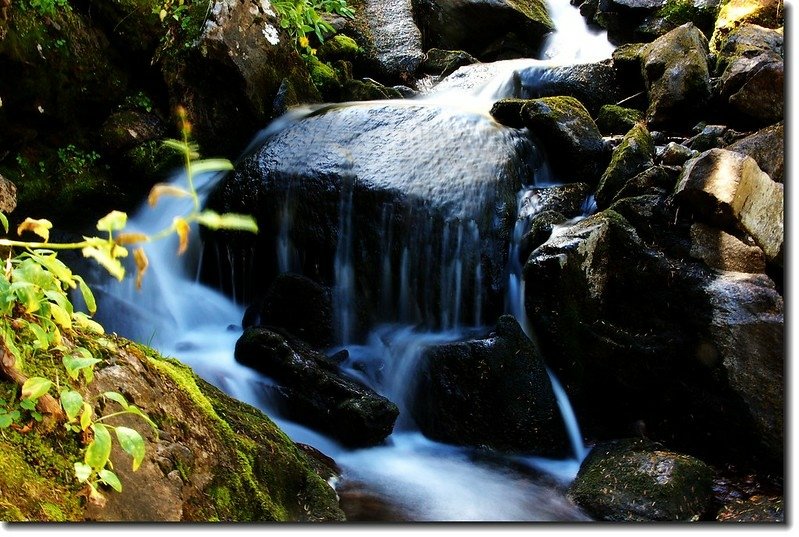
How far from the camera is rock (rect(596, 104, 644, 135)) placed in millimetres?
5348

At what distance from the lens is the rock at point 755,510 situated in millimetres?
2514

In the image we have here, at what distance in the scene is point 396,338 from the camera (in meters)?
4.10

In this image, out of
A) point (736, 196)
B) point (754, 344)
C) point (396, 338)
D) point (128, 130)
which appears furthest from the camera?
point (128, 130)

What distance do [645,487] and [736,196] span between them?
1629 mm

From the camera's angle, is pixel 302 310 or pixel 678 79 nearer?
pixel 302 310

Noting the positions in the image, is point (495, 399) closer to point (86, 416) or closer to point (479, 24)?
point (86, 416)

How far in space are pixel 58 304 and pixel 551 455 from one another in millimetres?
2609

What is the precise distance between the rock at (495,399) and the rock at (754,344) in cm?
92

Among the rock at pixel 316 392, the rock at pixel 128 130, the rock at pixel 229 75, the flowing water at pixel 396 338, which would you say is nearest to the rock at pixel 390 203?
the flowing water at pixel 396 338

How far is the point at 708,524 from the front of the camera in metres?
2.45

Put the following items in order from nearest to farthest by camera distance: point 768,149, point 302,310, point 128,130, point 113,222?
point 113,222, point 768,149, point 302,310, point 128,130

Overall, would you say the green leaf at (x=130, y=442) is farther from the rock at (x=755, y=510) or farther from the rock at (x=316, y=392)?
the rock at (x=755, y=510)

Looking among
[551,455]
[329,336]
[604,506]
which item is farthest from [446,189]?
[604,506]

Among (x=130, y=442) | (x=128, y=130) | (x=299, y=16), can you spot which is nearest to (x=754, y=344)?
(x=130, y=442)
